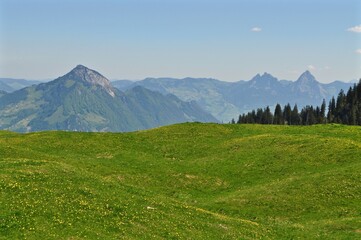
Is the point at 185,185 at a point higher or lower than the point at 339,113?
lower

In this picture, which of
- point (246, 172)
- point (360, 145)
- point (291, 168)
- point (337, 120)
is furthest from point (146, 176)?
point (337, 120)

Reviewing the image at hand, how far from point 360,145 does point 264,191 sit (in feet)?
71.1

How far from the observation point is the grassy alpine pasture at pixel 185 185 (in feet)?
84.6

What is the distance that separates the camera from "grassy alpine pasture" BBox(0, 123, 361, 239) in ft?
84.6

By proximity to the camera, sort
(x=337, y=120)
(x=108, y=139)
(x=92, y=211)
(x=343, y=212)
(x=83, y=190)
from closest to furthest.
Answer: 1. (x=92, y=211)
2. (x=83, y=190)
3. (x=343, y=212)
4. (x=108, y=139)
5. (x=337, y=120)

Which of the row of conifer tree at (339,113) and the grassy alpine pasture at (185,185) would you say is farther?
the row of conifer tree at (339,113)

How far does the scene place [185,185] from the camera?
48.9 m

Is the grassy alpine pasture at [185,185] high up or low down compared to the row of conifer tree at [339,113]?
down

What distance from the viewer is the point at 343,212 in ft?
123

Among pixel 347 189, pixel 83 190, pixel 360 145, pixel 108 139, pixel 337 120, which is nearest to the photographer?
pixel 83 190

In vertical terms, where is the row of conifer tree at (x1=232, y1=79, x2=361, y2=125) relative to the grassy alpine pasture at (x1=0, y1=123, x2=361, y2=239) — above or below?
above

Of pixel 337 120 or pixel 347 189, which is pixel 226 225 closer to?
pixel 347 189

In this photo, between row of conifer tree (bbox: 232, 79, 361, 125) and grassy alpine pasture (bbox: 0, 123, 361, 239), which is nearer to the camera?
grassy alpine pasture (bbox: 0, 123, 361, 239)

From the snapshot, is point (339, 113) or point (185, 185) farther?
point (339, 113)
